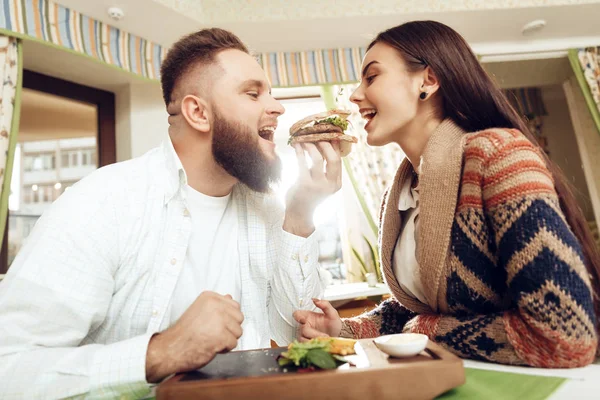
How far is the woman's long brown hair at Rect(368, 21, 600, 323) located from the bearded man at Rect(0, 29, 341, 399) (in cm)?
53

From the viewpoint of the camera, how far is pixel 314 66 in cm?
421

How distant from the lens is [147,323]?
4.67 feet

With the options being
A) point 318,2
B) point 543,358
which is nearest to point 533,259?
point 543,358

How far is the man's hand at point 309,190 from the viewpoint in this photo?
1671 mm

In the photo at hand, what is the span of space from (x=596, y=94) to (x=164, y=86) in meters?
4.42

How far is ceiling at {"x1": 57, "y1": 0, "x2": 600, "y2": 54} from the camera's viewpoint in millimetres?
3521

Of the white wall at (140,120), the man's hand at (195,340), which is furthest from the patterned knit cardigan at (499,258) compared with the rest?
the white wall at (140,120)

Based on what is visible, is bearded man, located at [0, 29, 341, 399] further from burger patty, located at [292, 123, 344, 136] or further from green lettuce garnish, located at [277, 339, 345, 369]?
green lettuce garnish, located at [277, 339, 345, 369]

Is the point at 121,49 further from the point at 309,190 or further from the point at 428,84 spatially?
the point at 428,84

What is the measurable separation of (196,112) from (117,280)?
77 cm

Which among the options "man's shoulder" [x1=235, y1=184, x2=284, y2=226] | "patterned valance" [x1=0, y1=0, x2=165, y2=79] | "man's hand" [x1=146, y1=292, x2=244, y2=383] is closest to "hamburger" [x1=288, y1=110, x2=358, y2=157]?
"man's shoulder" [x1=235, y1=184, x2=284, y2=226]

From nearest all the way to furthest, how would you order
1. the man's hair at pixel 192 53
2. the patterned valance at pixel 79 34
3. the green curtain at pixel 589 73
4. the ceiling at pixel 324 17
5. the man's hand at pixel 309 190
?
1. the man's hand at pixel 309 190
2. the man's hair at pixel 192 53
3. the patterned valance at pixel 79 34
4. the ceiling at pixel 324 17
5. the green curtain at pixel 589 73

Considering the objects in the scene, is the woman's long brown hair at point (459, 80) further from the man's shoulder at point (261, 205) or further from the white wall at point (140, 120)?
the white wall at point (140, 120)

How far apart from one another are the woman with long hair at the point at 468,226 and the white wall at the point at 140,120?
106 inches
